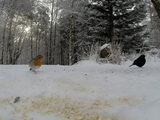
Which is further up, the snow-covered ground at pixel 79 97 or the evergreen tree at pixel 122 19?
the evergreen tree at pixel 122 19

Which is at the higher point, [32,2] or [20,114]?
[32,2]

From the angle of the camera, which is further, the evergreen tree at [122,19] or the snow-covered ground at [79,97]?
the evergreen tree at [122,19]

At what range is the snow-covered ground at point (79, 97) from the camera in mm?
2012

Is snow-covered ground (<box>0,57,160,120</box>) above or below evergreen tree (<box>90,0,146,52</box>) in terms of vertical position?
below

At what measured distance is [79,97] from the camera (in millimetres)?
2514

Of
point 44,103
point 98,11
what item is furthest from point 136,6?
point 44,103

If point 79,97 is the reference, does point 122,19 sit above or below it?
above

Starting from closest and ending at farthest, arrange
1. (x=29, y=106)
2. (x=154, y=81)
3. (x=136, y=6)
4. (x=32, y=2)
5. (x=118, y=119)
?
(x=118, y=119) < (x=29, y=106) < (x=154, y=81) < (x=136, y=6) < (x=32, y=2)

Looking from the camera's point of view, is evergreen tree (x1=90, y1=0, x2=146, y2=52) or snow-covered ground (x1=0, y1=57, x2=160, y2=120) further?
evergreen tree (x1=90, y1=0, x2=146, y2=52)

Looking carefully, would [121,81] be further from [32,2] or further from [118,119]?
[32,2]

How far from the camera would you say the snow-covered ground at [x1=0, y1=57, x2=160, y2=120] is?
2012 mm

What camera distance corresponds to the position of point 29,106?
7.63 feet

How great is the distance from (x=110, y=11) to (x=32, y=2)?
791 centimetres

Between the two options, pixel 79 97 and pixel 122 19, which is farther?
pixel 122 19
